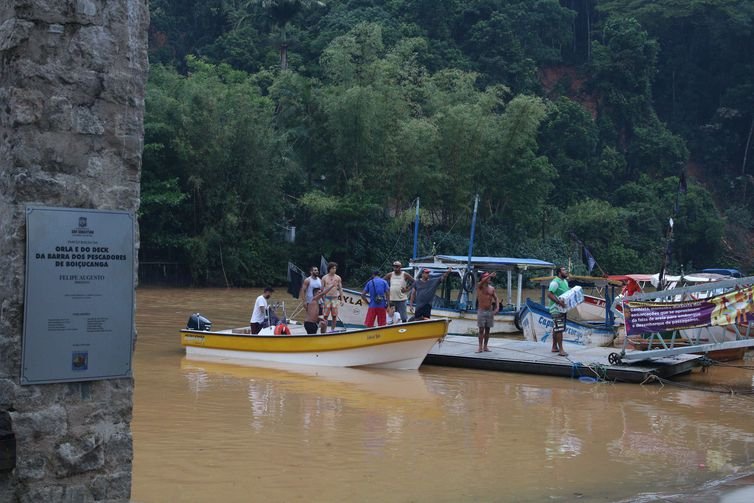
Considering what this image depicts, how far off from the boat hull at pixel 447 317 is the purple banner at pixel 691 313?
711 cm

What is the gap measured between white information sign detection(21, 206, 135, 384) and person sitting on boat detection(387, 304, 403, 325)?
13.0m

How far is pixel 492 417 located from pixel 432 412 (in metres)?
0.83

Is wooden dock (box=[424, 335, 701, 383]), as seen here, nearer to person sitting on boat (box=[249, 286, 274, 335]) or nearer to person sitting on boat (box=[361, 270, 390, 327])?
person sitting on boat (box=[361, 270, 390, 327])

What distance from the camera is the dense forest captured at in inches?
1606

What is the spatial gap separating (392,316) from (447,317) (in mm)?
4579

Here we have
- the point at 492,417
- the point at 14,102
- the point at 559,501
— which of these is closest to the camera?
the point at 14,102

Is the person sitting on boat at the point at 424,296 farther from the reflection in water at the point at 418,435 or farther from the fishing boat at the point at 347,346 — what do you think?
the fishing boat at the point at 347,346

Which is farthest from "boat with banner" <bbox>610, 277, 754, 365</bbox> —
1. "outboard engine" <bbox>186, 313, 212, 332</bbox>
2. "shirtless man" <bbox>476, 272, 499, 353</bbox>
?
"outboard engine" <bbox>186, 313, 212, 332</bbox>

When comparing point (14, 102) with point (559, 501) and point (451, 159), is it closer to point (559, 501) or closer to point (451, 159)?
point (559, 501)

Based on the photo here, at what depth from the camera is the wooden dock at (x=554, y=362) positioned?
16.2 meters

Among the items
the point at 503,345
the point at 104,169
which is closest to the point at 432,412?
the point at 503,345

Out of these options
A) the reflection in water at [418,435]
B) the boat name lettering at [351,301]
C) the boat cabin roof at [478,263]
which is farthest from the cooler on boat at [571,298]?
the boat name lettering at [351,301]

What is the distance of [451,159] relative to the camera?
4403cm

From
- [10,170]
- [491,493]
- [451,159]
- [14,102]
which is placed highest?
[451,159]
